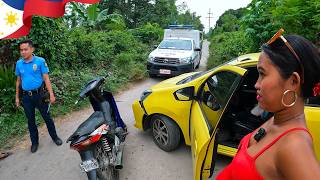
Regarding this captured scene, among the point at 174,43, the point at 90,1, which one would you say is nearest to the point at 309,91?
the point at 90,1

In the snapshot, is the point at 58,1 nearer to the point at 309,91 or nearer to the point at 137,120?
the point at 309,91

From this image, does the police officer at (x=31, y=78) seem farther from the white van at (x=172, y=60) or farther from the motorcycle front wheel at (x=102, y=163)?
the white van at (x=172, y=60)

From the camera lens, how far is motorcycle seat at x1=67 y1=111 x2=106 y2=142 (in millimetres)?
3804

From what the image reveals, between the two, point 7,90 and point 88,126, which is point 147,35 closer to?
point 7,90

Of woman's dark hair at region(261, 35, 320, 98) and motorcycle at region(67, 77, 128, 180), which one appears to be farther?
motorcycle at region(67, 77, 128, 180)

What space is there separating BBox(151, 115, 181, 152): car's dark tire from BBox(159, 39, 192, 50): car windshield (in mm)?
7443

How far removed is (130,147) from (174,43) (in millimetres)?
7853

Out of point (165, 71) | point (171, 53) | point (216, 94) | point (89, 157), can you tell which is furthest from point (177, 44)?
point (89, 157)

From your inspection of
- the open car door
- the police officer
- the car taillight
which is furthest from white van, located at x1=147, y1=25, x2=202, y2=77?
the car taillight

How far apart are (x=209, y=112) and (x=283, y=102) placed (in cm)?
309

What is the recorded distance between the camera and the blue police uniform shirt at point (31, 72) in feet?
16.9

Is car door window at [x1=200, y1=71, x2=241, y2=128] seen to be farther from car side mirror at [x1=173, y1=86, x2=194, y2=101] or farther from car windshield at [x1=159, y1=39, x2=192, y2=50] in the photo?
car windshield at [x1=159, y1=39, x2=192, y2=50]

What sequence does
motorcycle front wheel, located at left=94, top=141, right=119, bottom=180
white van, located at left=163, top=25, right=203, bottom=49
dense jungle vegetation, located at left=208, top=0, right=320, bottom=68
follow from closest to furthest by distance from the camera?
motorcycle front wheel, located at left=94, top=141, right=119, bottom=180
dense jungle vegetation, located at left=208, top=0, right=320, bottom=68
white van, located at left=163, top=25, right=203, bottom=49

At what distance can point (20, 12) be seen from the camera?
10.3 ft
